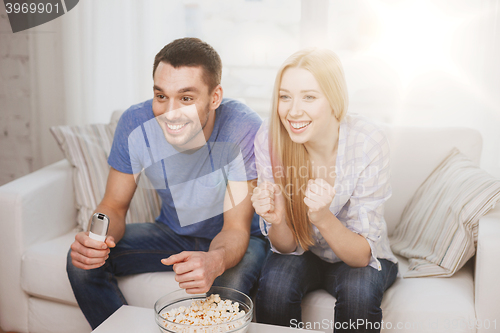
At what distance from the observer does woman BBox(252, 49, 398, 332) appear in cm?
92

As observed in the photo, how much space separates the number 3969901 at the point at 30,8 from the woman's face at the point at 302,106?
1.34 meters

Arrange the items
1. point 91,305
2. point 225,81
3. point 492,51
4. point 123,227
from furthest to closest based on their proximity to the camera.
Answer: point 225,81
point 492,51
point 123,227
point 91,305

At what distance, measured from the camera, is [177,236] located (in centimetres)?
124

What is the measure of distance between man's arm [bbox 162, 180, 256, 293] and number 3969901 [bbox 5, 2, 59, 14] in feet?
4.25

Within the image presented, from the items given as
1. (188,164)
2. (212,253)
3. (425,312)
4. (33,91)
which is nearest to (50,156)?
(33,91)

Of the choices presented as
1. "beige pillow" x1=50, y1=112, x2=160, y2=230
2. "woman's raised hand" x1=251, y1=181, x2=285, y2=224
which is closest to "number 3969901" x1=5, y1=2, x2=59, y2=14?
"beige pillow" x1=50, y1=112, x2=160, y2=230

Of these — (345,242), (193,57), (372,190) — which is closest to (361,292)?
(345,242)

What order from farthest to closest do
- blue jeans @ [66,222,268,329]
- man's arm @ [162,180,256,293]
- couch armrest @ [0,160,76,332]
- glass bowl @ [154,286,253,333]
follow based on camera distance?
1. couch armrest @ [0,160,76,332]
2. blue jeans @ [66,222,268,329]
3. man's arm @ [162,180,256,293]
4. glass bowl @ [154,286,253,333]

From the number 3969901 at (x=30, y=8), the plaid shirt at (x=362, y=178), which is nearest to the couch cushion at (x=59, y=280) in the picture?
the plaid shirt at (x=362, y=178)

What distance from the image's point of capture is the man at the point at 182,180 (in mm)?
1027

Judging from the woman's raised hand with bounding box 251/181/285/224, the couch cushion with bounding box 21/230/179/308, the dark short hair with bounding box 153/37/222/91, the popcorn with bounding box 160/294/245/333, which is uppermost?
the dark short hair with bounding box 153/37/222/91

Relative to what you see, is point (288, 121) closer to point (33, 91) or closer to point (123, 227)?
point (123, 227)

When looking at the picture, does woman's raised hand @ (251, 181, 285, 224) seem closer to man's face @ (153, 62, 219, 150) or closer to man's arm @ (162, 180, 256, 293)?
man's arm @ (162, 180, 256, 293)

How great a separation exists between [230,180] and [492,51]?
3.39 ft
